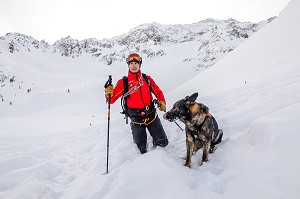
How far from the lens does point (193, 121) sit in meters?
4.91

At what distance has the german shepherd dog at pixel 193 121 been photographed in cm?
486

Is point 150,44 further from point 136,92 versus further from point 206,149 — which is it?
point 206,149

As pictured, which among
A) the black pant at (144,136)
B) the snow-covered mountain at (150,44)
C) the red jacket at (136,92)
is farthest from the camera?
the snow-covered mountain at (150,44)

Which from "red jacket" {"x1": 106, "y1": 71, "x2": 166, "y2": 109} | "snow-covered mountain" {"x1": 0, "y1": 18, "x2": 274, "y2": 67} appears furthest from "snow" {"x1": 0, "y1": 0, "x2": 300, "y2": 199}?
"snow-covered mountain" {"x1": 0, "y1": 18, "x2": 274, "y2": 67}

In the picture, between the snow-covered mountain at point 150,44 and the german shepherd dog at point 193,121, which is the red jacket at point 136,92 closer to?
the german shepherd dog at point 193,121

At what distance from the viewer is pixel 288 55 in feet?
35.0

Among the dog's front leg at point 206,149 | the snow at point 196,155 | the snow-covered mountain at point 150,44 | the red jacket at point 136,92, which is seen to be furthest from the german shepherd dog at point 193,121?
the snow-covered mountain at point 150,44

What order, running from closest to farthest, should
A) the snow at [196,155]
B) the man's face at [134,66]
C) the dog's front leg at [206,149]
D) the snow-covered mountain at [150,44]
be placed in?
the snow at [196,155] < the dog's front leg at [206,149] < the man's face at [134,66] < the snow-covered mountain at [150,44]

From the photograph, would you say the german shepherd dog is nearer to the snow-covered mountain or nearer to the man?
the man

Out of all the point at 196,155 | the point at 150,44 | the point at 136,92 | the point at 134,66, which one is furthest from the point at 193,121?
the point at 150,44

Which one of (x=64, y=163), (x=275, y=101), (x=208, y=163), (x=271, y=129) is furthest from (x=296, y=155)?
(x=64, y=163)

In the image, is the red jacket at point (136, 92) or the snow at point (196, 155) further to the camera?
the red jacket at point (136, 92)

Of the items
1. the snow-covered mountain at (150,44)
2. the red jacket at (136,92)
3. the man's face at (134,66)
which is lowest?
the red jacket at (136,92)

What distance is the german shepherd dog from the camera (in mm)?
4855
